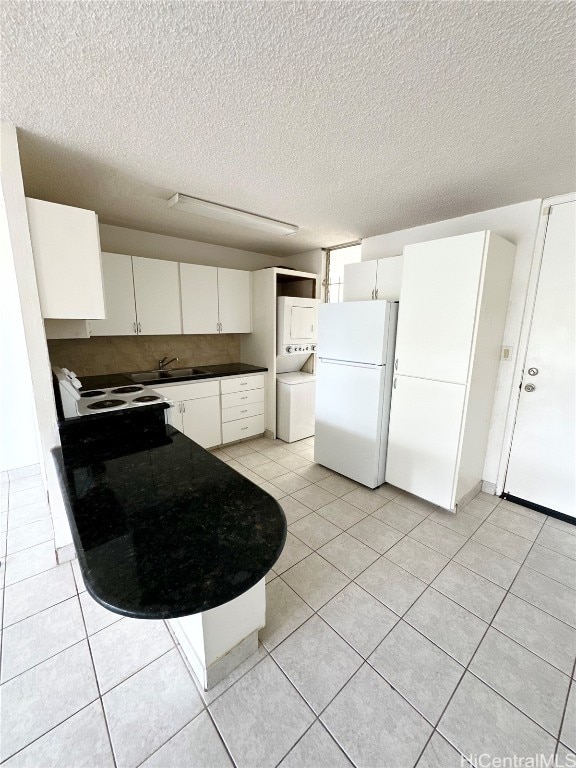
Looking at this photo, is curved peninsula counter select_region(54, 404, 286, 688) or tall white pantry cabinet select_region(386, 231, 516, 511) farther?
tall white pantry cabinet select_region(386, 231, 516, 511)

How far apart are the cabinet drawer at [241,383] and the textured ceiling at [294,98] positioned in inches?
72.9

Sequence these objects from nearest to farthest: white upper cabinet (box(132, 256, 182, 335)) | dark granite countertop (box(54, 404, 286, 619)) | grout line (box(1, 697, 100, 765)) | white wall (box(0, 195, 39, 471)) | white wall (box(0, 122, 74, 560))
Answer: dark granite countertop (box(54, 404, 286, 619)) → grout line (box(1, 697, 100, 765)) → white wall (box(0, 122, 74, 560)) → white wall (box(0, 195, 39, 471)) → white upper cabinet (box(132, 256, 182, 335))

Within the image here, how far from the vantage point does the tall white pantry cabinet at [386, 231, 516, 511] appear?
2055 millimetres

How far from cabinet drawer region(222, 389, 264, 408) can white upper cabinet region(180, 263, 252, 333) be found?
762 mm

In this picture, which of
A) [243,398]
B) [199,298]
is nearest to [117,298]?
[199,298]

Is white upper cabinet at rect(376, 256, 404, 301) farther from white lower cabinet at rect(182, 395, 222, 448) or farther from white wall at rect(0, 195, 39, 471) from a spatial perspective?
white wall at rect(0, 195, 39, 471)

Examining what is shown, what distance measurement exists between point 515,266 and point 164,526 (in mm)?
2877

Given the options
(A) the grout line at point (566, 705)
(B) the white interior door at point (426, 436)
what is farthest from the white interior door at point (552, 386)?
(A) the grout line at point (566, 705)

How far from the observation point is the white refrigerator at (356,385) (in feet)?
8.23

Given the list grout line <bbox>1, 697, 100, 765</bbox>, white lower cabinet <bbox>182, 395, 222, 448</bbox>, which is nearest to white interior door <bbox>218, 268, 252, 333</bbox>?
white lower cabinet <bbox>182, 395, 222, 448</bbox>

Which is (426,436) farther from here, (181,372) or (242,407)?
(181,372)

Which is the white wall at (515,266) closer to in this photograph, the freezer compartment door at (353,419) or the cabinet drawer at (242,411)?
the freezer compartment door at (353,419)

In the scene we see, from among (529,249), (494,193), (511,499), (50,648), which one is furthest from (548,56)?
(50,648)

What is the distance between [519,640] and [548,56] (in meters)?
2.35
